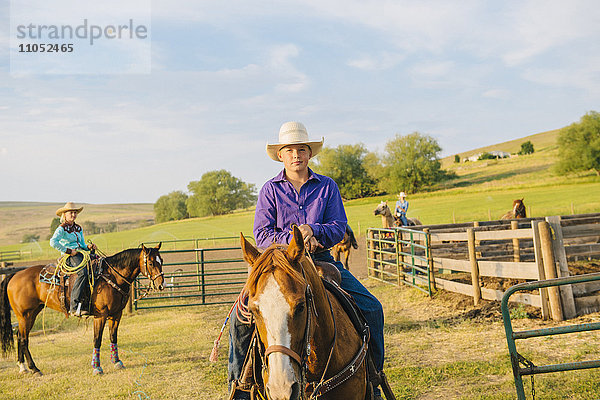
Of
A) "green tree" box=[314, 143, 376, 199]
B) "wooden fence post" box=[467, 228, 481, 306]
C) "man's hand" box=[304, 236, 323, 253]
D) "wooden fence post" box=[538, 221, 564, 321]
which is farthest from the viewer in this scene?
"green tree" box=[314, 143, 376, 199]

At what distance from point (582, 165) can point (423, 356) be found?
178 ft

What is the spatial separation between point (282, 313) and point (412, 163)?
63.6m

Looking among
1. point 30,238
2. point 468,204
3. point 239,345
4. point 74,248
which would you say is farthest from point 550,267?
point 30,238

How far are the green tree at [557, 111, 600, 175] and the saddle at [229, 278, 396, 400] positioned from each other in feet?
186

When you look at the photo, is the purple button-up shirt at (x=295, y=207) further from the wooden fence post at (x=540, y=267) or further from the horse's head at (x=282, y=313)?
the wooden fence post at (x=540, y=267)

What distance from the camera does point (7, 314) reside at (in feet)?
25.8

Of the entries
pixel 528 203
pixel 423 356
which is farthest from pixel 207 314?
pixel 528 203

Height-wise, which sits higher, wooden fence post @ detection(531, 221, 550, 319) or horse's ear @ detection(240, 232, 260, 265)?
horse's ear @ detection(240, 232, 260, 265)

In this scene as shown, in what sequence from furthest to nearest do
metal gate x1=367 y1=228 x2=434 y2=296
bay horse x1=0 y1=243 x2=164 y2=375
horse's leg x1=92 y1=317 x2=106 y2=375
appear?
metal gate x1=367 y1=228 x2=434 y2=296
bay horse x1=0 y1=243 x2=164 y2=375
horse's leg x1=92 y1=317 x2=106 y2=375

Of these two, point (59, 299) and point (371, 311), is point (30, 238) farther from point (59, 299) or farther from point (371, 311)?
point (371, 311)

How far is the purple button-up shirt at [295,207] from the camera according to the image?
9.80 ft

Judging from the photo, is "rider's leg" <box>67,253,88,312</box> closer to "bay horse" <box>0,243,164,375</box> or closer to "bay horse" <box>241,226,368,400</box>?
"bay horse" <box>0,243,164,375</box>

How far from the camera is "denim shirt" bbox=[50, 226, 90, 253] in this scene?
722 centimetres

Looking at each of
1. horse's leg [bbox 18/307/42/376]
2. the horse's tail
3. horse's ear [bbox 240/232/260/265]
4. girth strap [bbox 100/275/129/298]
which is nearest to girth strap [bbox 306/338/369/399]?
horse's ear [bbox 240/232/260/265]
